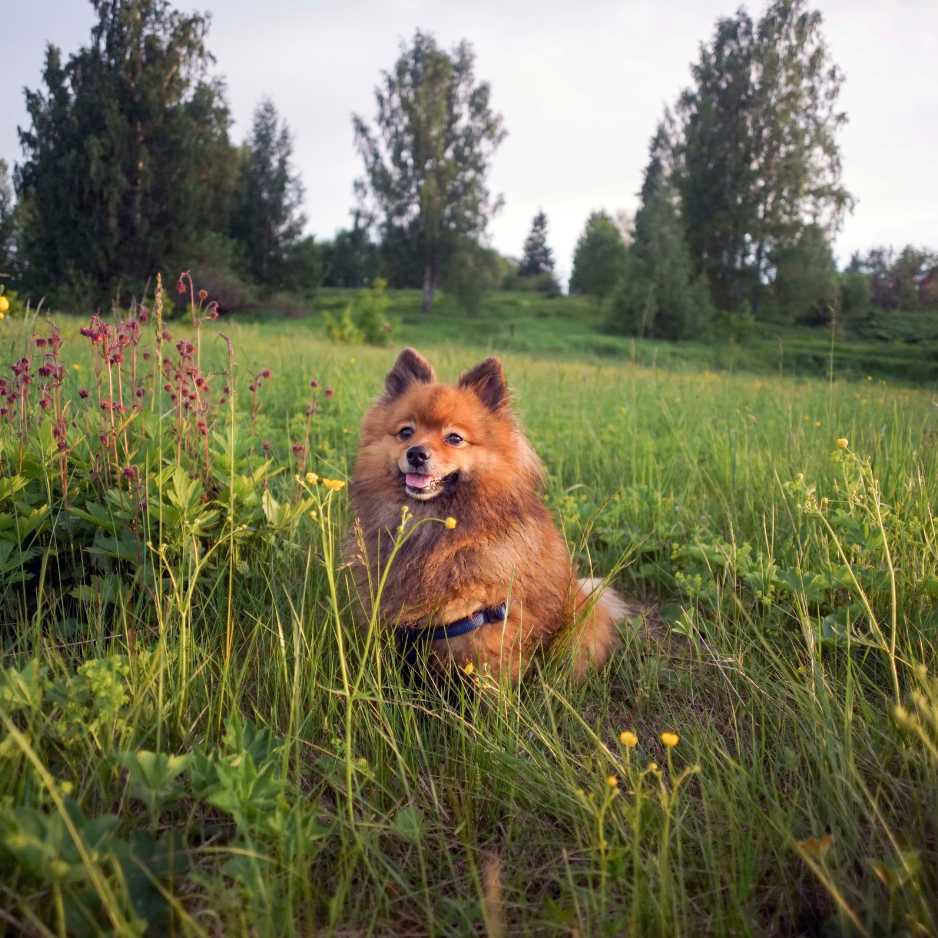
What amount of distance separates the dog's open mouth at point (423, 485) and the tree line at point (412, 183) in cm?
1707

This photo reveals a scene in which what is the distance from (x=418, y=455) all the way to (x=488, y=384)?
0.59 metres

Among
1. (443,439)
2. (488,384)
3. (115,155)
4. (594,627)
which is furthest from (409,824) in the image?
(115,155)

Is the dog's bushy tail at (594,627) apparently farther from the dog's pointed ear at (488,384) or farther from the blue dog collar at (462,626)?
the dog's pointed ear at (488,384)

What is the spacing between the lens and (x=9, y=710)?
147 cm

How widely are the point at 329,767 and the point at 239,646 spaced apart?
0.77m

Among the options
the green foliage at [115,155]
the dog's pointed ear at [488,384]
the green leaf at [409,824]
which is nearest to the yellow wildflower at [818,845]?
the green leaf at [409,824]

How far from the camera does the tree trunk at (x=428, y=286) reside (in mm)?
35188

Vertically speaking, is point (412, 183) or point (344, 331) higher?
point (412, 183)

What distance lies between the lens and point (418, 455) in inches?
95.5

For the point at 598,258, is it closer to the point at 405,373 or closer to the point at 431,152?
the point at 431,152

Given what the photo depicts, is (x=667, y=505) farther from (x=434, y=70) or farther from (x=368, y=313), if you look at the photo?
(x=434, y=70)

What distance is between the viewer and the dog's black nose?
242 centimetres

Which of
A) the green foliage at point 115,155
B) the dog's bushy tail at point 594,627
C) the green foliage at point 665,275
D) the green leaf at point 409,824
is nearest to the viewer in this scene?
the green leaf at point 409,824

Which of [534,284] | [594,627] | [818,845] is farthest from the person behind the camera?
[534,284]
